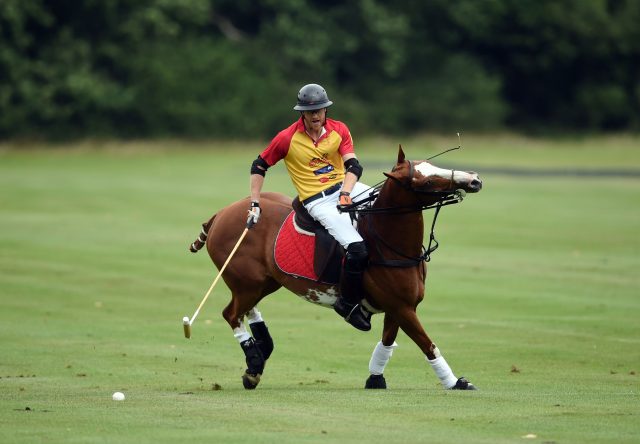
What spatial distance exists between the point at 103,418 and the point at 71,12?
56.3 metres

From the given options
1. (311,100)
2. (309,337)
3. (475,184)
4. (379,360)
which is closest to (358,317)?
(379,360)

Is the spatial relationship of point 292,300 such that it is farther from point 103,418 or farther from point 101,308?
point 103,418

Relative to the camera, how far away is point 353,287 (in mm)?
12242

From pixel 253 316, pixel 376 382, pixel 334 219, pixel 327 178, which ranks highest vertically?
pixel 327 178

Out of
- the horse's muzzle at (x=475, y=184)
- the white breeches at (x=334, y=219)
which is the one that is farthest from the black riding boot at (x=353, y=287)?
the horse's muzzle at (x=475, y=184)

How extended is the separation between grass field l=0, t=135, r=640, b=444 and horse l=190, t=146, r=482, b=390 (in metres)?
0.47

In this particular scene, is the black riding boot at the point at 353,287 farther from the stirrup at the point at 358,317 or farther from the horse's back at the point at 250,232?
the horse's back at the point at 250,232

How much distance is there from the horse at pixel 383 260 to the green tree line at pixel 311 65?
49.4m

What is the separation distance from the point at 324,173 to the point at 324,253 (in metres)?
0.85

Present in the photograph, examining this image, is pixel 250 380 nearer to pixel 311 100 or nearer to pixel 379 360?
pixel 379 360

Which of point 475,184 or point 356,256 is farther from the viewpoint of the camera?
point 356,256

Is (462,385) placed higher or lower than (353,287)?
lower

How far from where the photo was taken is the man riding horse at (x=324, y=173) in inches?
482

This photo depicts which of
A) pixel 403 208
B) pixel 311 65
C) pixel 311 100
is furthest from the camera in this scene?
pixel 311 65
